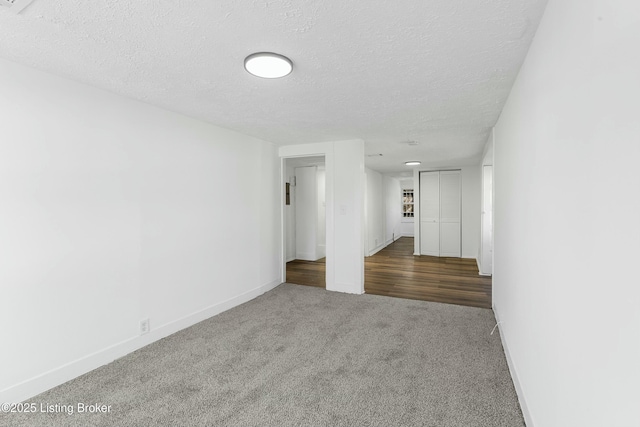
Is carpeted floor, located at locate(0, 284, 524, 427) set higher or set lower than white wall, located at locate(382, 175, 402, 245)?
lower

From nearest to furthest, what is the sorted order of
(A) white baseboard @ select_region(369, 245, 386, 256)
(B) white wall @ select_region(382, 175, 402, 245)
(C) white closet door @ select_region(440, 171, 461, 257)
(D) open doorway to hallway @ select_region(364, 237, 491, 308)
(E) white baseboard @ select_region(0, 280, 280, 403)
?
(E) white baseboard @ select_region(0, 280, 280, 403) → (D) open doorway to hallway @ select_region(364, 237, 491, 308) → (C) white closet door @ select_region(440, 171, 461, 257) → (A) white baseboard @ select_region(369, 245, 386, 256) → (B) white wall @ select_region(382, 175, 402, 245)

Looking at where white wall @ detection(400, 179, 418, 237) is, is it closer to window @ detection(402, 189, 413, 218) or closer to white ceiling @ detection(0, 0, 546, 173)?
window @ detection(402, 189, 413, 218)

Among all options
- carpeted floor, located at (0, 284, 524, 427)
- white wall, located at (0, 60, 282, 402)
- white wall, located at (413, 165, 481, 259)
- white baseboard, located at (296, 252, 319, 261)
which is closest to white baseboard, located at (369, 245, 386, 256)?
white baseboard, located at (296, 252, 319, 261)

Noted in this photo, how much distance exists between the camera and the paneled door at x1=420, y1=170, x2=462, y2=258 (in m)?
7.26

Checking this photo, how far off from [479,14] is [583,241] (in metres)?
1.18

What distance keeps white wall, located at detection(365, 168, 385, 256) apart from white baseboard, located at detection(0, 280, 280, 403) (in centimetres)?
476

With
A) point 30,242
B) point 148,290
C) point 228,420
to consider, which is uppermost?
point 30,242

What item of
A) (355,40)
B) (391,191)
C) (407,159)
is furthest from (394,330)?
(391,191)

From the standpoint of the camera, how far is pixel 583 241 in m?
1.01

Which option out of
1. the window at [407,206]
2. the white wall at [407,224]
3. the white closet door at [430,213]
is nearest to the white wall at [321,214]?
the white closet door at [430,213]

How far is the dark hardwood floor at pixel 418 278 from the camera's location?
4.28m

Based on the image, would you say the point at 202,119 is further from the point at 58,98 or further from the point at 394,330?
the point at 394,330

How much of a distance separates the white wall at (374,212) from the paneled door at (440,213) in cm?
118

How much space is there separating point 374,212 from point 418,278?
3.01 meters
